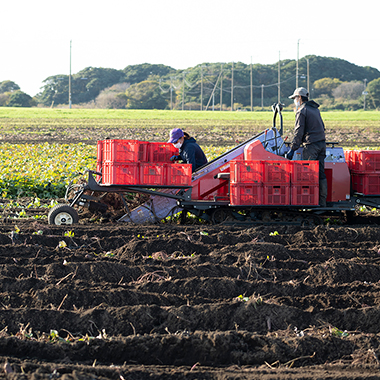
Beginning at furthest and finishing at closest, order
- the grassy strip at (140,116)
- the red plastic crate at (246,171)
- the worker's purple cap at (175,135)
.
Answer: the grassy strip at (140,116), the worker's purple cap at (175,135), the red plastic crate at (246,171)

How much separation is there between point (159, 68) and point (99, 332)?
95.2m

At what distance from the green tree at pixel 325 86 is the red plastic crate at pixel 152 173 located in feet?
249

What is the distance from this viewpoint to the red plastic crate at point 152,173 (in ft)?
23.5

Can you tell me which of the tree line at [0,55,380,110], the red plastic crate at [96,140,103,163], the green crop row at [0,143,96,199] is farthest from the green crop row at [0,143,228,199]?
the tree line at [0,55,380,110]

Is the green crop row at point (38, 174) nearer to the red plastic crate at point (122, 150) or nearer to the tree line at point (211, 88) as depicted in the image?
the red plastic crate at point (122, 150)

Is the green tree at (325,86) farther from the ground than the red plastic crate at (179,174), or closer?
farther from the ground

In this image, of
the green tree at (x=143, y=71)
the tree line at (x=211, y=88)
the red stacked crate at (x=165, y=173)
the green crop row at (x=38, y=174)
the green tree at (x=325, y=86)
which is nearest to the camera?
the red stacked crate at (x=165, y=173)

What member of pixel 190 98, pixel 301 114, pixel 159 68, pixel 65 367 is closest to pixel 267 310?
pixel 65 367

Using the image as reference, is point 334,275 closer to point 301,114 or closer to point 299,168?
point 299,168

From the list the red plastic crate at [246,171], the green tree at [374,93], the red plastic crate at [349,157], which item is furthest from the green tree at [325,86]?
the red plastic crate at [246,171]

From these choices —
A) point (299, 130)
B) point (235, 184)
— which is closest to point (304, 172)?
point (299, 130)

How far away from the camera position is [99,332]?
12.1 ft

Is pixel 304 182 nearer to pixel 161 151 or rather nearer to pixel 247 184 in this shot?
pixel 247 184

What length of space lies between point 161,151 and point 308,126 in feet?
7.62
